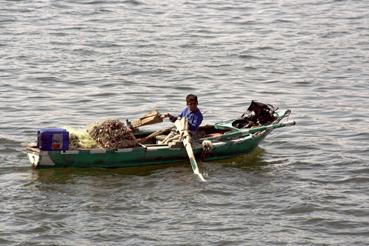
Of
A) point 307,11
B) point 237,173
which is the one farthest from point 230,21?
point 237,173

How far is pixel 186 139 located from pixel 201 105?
525 cm

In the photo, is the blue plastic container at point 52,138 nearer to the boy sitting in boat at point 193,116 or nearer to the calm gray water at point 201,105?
the calm gray water at point 201,105

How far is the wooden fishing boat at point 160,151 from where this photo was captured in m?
17.3

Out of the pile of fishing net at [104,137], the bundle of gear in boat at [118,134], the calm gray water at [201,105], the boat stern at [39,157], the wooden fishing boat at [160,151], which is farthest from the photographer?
the pile of fishing net at [104,137]

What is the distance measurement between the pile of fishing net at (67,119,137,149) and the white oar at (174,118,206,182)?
897mm

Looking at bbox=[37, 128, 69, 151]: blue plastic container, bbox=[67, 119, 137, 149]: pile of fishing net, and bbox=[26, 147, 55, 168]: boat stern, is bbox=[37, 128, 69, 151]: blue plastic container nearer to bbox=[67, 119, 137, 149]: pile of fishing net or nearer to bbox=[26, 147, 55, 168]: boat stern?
bbox=[26, 147, 55, 168]: boat stern

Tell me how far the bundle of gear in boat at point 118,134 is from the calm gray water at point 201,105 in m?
0.59

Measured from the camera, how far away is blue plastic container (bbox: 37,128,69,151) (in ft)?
55.2

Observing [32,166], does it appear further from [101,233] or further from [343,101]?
[343,101]

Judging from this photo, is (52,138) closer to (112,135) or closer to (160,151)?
(112,135)

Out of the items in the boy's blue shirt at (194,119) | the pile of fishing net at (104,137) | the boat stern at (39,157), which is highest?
the boy's blue shirt at (194,119)

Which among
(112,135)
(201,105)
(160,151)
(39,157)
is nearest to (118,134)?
(112,135)

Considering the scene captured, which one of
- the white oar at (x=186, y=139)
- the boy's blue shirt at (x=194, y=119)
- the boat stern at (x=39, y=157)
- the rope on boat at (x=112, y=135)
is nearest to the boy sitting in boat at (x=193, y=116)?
the boy's blue shirt at (x=194, y=119)

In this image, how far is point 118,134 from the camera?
57.1 ft
